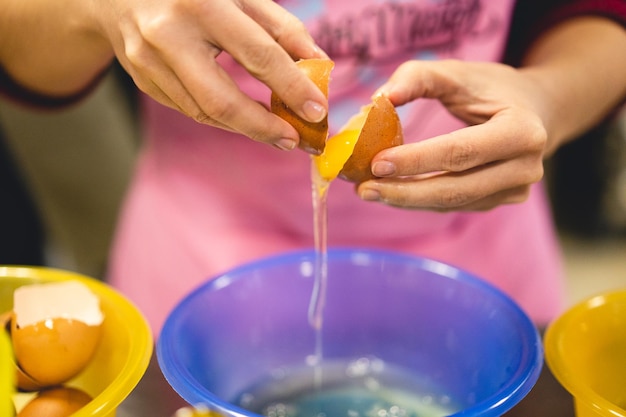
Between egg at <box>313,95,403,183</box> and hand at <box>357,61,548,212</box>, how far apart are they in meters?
0.02

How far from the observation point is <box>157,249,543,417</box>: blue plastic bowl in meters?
0.81

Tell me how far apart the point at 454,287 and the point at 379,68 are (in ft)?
1.25

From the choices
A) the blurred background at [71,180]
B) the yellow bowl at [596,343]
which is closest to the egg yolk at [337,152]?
the yellow bowl at [596,343]

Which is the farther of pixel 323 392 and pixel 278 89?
pixel 323 392

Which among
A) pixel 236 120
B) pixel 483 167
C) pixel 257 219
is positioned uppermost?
pixel 236 120

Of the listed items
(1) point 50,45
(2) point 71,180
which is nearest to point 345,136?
(1) point 50,45

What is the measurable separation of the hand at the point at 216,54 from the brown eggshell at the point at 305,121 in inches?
0.7

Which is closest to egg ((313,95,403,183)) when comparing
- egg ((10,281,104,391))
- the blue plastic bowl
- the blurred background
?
the blue plastic bowl

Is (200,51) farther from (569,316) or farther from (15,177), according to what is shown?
(15,177)

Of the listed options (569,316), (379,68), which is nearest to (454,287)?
(569,316)

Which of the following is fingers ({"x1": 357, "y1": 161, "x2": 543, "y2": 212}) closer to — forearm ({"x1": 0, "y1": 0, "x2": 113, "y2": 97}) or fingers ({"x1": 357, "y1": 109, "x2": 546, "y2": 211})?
fingers ({"x1": 357, "y1": 109, "x2": 546, "y2": 211})

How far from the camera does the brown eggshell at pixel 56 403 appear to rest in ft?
2.25

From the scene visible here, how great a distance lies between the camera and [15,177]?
1894 millimetres

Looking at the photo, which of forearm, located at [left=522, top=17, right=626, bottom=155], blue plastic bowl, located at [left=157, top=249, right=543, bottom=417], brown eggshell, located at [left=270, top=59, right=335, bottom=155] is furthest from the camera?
forearm, located at [left=522, top=17, right=626, bottom=155]
